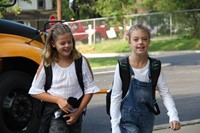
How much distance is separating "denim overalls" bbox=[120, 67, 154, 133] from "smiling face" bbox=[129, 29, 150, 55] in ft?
0.58

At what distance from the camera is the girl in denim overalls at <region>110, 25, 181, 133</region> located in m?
4.05

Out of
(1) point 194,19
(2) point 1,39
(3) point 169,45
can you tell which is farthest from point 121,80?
(1) point 194,19

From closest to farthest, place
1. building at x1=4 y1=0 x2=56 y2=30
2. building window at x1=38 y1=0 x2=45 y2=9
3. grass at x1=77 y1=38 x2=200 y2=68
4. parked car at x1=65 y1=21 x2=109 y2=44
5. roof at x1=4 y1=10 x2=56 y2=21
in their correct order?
1. grass at x1=77 y1=38 x2=200 y2=68
2. parked car at x1=65 y1=21 x2=109 y2=44
3. building at x1=4 y1=0 x2=56 y2=30
4. roof at x1=4 y1=10 x2=56 y2=21
5. building window at x1=38 y1=0 x2=45 y2=9

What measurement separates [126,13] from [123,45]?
12.0 feet

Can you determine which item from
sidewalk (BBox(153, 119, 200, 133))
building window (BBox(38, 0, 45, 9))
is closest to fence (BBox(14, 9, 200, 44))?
building window (BBox(38, 0, 45, 9))

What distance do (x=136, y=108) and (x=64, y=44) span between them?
81 cm

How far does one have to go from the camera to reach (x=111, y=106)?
411 centimetres

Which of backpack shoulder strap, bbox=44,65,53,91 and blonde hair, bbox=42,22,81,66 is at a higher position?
blonde hair, bbox=42,22,81,66

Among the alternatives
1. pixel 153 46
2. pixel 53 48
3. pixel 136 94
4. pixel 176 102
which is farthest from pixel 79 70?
pixel 153 46

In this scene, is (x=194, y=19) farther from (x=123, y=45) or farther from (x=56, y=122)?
(x=56, y=122)

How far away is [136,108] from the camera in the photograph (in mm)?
4121

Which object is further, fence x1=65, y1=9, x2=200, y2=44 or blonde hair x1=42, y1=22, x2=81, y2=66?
fence x1=65, y1=9, x2=200, y2=44

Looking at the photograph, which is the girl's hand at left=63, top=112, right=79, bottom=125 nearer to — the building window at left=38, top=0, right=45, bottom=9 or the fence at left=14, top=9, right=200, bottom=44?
the fence at left=14, top=9, right=200, bottom=44

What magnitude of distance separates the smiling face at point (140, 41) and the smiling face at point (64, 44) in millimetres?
531
